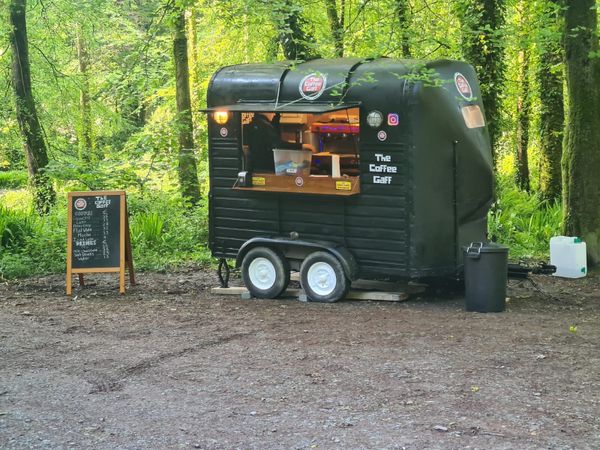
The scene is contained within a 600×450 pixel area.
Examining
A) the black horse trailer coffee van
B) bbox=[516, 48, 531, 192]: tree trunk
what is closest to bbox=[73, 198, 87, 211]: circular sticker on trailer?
the black horse trailer coffee van

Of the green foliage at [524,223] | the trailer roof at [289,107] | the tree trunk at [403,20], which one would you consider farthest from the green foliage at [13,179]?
the tree trunk at [403,20]

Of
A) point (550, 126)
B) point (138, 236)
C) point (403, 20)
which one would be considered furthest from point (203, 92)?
point (403, 20)

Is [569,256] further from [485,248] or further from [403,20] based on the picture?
[403,20]

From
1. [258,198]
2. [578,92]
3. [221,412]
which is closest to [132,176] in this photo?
[258,198]

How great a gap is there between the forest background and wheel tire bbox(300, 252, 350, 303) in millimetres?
2487

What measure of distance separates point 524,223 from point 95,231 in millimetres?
7931

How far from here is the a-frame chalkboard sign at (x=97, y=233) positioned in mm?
11180

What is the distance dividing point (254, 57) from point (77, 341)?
12691 millimetres

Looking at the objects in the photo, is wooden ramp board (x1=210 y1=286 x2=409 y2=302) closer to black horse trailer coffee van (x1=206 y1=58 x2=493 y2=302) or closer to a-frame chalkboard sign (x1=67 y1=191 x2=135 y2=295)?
black horse trailer coffee van (x1=206 y1=58 x2=493 y2=302)

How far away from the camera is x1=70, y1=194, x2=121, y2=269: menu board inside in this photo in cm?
1120

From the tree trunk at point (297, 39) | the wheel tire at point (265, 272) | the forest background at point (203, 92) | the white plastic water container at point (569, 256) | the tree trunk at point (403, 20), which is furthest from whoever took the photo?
the tree trunk at point (297, 39)

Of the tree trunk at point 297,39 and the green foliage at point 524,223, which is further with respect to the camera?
the green foliage at point 524,223

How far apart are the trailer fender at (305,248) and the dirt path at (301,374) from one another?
0.46 m

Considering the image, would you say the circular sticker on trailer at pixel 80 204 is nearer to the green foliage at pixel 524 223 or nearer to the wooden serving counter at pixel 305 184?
the wooden serving counter at pixel 305 184
